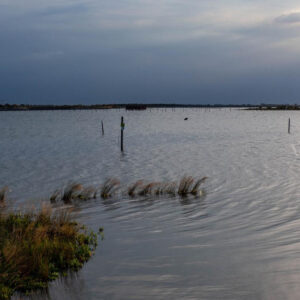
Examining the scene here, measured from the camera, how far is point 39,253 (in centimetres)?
792

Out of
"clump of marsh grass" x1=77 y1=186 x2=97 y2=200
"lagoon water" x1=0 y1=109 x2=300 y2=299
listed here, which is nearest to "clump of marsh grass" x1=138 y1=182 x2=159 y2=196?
"lagoon water" x1=0 y1=109 x2=300 y2=299

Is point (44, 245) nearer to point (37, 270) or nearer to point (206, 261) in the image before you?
point (37, 270)

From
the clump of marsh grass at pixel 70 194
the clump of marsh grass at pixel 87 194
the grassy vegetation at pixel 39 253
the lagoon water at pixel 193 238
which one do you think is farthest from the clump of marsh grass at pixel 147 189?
the grassy vegetation at pixel 39 253

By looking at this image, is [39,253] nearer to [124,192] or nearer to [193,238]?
[193,238]

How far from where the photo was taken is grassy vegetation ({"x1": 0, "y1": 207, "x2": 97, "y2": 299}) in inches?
281

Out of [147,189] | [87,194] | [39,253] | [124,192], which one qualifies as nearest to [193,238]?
[39,253]

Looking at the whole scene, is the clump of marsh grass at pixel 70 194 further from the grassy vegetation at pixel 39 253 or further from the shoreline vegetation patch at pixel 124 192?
the grassy vegetation at pixel 39 253

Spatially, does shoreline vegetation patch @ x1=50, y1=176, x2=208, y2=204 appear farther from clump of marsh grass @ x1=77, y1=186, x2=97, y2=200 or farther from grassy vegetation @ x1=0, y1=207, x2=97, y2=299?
grassy vegetation @ x1=0, y1=207, x2=97, y2=299

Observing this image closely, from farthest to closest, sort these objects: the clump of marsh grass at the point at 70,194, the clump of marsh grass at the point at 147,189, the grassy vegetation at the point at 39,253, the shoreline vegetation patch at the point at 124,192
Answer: the clump of marsh grass at the point at 147,189 < the shoreline vegetation patch at the point at 124,192 < the clump of marsh grass at the point at 70,194 < the grassy vegetation at the point at 39,253

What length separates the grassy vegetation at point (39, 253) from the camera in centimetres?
715

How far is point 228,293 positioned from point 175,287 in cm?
95

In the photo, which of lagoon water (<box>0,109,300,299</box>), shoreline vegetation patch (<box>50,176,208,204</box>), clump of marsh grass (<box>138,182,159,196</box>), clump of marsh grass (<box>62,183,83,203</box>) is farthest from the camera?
clump of marsh grass (<box>138,182,159,196</box>)

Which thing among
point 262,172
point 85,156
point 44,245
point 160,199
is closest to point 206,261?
point 44,245

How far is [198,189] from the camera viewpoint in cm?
1795
